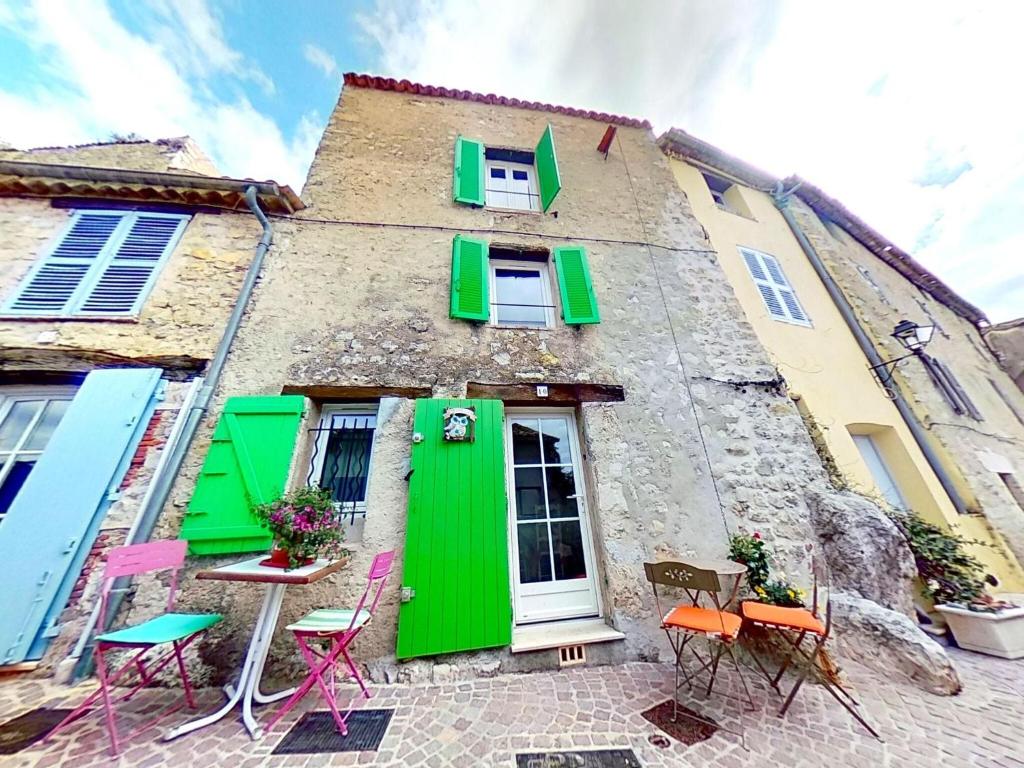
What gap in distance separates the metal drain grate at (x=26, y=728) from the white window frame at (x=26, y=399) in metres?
2.06

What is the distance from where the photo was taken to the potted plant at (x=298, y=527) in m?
2.27

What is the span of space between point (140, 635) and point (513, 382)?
10.2 feet

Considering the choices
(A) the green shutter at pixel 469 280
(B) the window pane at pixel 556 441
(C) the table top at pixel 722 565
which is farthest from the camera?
(A) the green shutter at pixel 469 280

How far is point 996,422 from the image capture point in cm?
680

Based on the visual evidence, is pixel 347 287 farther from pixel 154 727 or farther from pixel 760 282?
pixel 760 282

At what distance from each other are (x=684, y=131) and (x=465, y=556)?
8086 mm

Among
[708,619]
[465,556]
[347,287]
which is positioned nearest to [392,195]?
[347,287]

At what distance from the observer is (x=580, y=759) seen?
1.79m

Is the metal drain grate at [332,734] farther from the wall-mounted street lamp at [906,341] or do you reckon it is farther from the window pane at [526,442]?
the wall-mounted street lamp at [906,341]

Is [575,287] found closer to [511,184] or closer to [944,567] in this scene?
[511,184]

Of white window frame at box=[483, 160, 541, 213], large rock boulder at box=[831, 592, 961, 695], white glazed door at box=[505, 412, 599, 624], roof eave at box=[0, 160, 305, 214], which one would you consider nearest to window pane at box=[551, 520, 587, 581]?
white glazed door at box=[505, 412, 599, 624]

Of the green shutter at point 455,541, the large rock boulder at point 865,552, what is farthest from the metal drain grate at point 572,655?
the large rock boulder at point 865,552

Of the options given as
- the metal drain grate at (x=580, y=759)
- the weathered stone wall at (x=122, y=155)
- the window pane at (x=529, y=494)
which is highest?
the weathered stone wall at (x=122, y=155)

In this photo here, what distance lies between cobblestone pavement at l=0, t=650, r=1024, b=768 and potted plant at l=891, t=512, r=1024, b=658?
0.75 m
